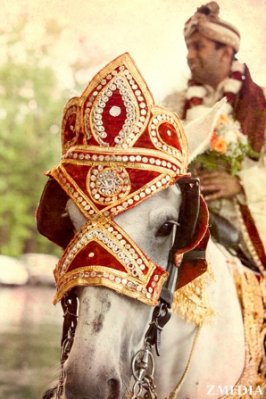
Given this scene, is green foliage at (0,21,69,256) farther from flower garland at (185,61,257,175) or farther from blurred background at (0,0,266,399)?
flower garland at (185,61,257,175)

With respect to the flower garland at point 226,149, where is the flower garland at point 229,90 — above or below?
above

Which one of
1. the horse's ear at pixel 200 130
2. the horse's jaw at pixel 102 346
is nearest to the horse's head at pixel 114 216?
the horse's jaw at pixel 102 346

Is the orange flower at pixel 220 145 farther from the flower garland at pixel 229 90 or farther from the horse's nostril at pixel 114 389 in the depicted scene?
the horse's nostril at pixel 114 389

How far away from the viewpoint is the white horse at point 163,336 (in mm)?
1037

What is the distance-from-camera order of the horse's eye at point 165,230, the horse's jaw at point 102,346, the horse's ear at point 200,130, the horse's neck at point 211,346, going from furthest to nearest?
1. the horse's ear at point 200,130
2. the horse's neck at point 211,346
3. the horse's eye at point 165,230
4. the horse's jaw at point 102,346

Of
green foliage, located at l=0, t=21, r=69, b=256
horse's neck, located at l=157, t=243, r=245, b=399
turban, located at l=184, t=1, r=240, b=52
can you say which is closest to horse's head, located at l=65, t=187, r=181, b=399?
horse's neck, located at l=157, t=243, r=245, b=399

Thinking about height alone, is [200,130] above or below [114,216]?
above

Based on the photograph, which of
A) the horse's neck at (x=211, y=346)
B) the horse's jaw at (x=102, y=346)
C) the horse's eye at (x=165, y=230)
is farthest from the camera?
the horse's neck at (x=211, y=346)

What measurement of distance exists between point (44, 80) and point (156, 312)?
1.94 feet

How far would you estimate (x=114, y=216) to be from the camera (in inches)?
43.5

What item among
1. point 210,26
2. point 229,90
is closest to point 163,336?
point 229,90

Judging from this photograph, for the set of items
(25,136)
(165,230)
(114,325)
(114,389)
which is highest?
(25,136)

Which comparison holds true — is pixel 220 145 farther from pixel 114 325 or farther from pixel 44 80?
pixel 114 325

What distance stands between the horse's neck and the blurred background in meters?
0.27
